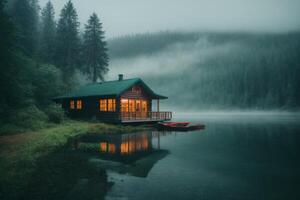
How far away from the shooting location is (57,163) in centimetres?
1155

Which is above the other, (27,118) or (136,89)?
(136,89)

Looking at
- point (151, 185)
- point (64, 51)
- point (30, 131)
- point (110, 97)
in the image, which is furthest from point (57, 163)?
point (64, 51)

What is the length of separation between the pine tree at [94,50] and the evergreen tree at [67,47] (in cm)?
241

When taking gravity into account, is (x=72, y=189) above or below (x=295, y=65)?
below

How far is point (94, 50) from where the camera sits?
162ft

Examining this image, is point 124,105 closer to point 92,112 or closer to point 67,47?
point 92,112

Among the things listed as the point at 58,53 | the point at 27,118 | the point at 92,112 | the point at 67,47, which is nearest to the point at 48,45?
the point at 58,53

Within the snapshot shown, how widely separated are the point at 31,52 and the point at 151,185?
48473 millimetres

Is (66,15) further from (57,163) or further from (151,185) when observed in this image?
(151,185)

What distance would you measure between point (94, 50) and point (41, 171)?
42450mm

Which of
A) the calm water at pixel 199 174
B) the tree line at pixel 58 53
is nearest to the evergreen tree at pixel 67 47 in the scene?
the tree line at pixel 58 53

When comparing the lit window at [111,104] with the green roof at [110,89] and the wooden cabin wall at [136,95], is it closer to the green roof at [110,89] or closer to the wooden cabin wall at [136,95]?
the green roof at [110,89]

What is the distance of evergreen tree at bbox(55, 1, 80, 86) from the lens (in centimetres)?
4800

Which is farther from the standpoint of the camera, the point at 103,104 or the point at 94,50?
the point at 94,50
